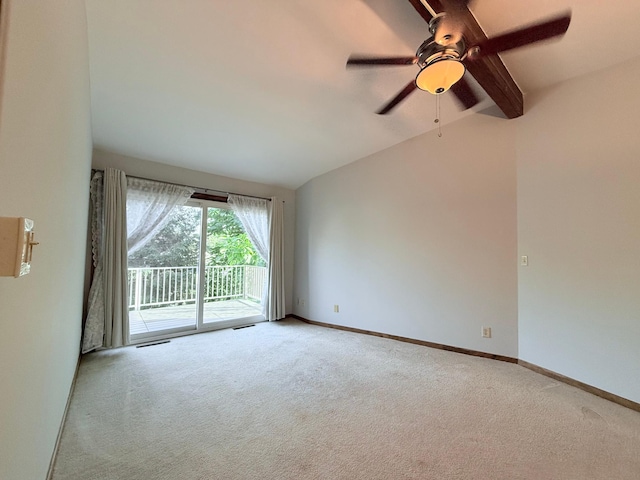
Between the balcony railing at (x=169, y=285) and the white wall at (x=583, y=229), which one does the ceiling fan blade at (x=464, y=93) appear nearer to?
the white wall at (x=583, y=229)

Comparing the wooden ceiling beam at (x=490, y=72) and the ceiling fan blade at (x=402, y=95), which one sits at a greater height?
the wooden ceiling beam at (x=490, y=72)

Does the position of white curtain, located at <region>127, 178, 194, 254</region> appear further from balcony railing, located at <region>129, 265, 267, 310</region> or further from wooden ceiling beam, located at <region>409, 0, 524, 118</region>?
wooden ceiling beam, located at <region>409, 0, 524, 118</region>

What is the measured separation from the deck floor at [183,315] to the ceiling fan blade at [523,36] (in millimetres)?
4311

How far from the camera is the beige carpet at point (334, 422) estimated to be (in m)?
1.52

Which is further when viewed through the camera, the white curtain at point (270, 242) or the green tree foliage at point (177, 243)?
the white curtain at point (270, 242)

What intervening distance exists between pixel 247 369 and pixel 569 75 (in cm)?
416

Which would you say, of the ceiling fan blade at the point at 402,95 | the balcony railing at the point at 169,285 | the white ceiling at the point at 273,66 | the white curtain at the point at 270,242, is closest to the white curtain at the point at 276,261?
the white curtain at the point at 270,242

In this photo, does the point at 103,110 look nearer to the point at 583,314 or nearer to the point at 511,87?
the point at 511,87

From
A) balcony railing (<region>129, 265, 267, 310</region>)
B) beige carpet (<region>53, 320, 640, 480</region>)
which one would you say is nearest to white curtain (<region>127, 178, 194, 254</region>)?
balcony railing (<region>129, 265, 267, 310</region>)

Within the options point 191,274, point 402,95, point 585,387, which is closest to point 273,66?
point 402,95

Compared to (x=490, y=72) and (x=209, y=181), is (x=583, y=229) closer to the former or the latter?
(x=490, y=72)

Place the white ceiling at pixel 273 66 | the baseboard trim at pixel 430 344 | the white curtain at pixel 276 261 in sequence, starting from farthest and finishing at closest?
the white curtain at pixel 276 261, the baseboard trim at pixel 430 344, the white ceiling at pixel 273 66

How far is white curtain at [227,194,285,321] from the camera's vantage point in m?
4.46

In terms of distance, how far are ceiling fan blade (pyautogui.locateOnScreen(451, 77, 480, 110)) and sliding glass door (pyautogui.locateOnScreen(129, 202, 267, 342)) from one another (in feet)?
11.0
